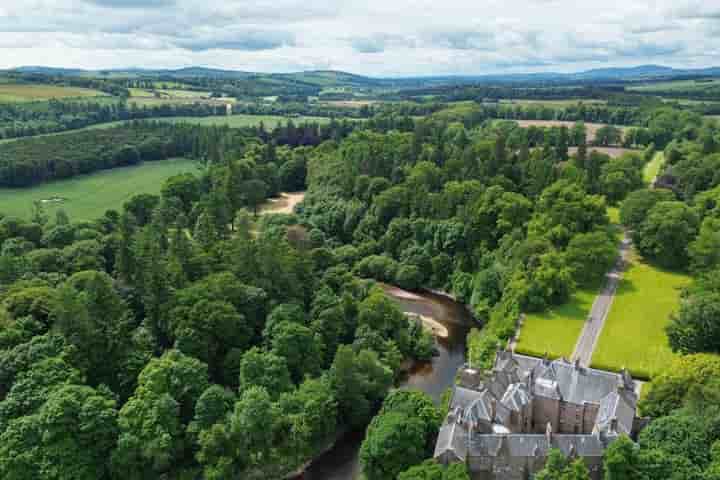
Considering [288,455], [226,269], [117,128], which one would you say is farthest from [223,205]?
[117,128]

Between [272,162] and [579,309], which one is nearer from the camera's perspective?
[579,309]

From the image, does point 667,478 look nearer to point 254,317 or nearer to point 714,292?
point 714,292

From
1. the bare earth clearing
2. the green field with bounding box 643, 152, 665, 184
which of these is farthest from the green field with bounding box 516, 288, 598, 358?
the bare earth clearing

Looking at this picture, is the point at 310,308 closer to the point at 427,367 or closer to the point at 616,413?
the point at 427,367

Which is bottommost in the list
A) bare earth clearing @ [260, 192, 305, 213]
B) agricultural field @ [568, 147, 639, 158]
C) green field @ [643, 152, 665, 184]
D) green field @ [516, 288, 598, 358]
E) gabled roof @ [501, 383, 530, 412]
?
green field @ [516, 288, 598, 358]

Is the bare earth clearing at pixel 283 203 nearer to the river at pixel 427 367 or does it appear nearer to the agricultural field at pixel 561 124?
the river at pixel 427 367

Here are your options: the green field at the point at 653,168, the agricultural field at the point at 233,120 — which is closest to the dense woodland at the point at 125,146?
the agricultural field at the point at 233,120

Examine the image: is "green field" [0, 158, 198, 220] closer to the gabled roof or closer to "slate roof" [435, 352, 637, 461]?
"slate roof" [435, 352, 637, 461]
